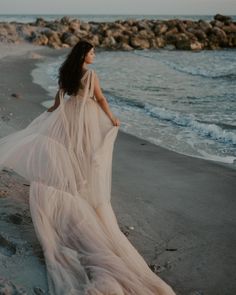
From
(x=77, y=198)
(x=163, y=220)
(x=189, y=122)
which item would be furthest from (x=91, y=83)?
(x=189, y=122)

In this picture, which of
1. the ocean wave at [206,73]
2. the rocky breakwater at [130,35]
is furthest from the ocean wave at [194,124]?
the rocky breakwater at [130,35]

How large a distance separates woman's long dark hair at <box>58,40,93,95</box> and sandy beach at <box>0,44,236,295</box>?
1328 mm

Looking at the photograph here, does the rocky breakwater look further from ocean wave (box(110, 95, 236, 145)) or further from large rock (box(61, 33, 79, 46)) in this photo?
ocean wave (box(110, 95, 236, 145))

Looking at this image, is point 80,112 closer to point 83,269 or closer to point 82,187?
point 82,187

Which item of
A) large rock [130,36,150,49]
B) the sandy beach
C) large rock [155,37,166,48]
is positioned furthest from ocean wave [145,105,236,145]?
large rock [155,37,166,48]

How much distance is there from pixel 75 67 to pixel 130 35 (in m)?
35.1

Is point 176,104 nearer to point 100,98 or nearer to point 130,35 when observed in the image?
point 100,98

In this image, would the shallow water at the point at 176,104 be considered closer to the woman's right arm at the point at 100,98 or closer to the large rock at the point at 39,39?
the woman's right arm at the point at 100,98

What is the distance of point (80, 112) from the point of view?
410 cm

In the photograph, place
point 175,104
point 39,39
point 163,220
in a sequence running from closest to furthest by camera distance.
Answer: point 163,220, point 175,104, point 39,39

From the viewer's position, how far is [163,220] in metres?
4.87

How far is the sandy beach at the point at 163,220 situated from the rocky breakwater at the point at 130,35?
28446 millimetres

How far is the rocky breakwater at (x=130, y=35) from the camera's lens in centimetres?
3522

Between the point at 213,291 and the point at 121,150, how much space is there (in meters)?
4.20
